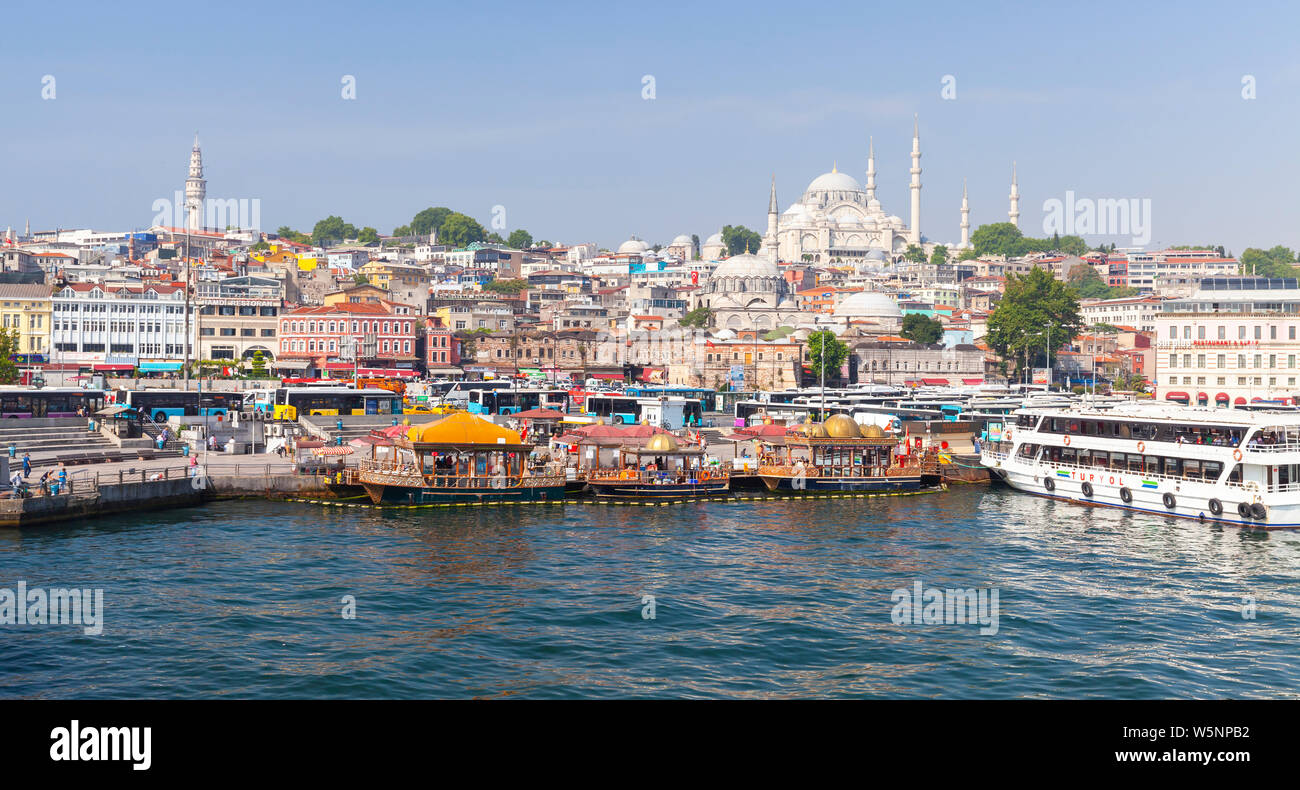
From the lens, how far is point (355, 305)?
239ft

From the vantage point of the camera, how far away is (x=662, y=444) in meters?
31.8

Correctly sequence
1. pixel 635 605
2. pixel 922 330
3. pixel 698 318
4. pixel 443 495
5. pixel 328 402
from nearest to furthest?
1. pixel 635 605
2. pixel 443 495
3. pixel 328 402
4. pixel 922 330
5. pixel 698 318

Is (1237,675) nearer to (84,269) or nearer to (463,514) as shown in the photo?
(463,514)

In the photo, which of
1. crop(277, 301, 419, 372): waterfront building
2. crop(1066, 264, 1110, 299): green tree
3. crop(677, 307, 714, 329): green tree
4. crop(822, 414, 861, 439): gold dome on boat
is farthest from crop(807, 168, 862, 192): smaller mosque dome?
crop(822, 414, 861, 439): gold dome on boat

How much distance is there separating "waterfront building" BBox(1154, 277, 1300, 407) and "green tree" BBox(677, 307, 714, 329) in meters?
46.6

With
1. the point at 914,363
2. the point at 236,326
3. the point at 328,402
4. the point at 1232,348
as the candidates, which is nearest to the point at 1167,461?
the point at 328,402

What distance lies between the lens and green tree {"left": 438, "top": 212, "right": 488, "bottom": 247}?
156 m

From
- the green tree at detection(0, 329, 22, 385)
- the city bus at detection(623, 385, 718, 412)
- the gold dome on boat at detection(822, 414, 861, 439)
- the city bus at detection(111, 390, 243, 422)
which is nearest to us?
the gold dome on boat at detection(822, 414, 861, 439)

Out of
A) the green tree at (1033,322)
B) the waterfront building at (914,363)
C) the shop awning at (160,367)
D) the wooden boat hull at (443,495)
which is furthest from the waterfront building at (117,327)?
the green tree at (1033,322)

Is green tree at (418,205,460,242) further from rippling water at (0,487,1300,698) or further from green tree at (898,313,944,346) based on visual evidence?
rippling water at (0,487,1300,698)

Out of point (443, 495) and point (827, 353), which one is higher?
point (827, 353)

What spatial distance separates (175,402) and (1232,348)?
5099 cm

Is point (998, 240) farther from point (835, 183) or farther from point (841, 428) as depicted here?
point (841, 428)
